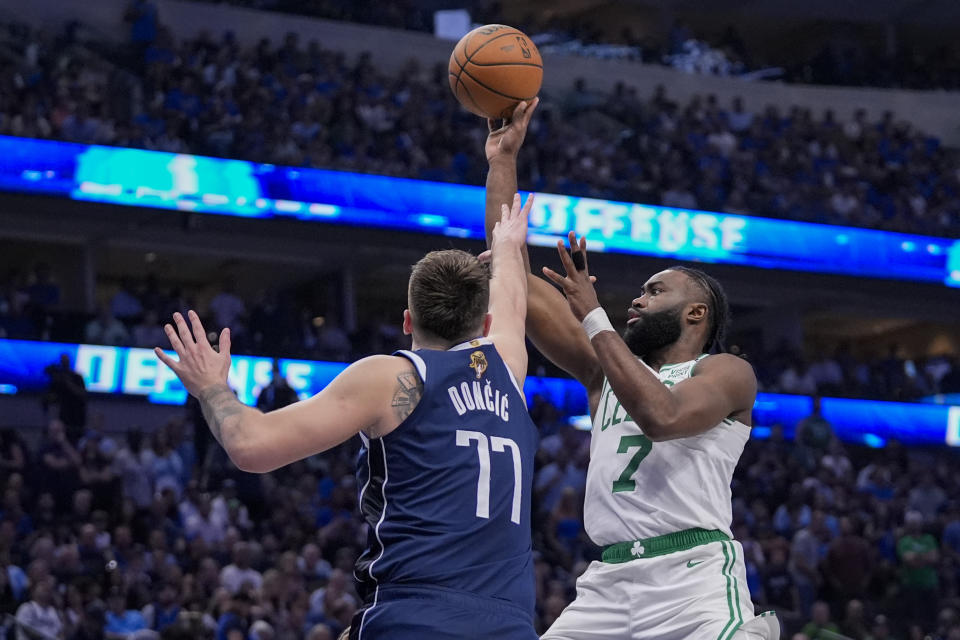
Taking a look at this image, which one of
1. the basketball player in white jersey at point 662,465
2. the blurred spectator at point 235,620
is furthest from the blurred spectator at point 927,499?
the basketball player in white jersey at point 662,465

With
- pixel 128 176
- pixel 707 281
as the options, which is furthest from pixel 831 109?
pixel 707 281

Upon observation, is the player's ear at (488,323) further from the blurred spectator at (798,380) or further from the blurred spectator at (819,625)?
the blurred spectator at (798,380)

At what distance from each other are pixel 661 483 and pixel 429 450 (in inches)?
59.5

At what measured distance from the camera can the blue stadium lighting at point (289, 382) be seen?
16.3 m

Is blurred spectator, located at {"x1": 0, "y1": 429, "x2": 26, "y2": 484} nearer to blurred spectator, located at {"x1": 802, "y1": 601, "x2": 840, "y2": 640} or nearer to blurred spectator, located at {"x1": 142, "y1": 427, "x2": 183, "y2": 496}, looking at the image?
blurred spectator, located at {"x1": 142, "y1": 427, "x2": 183, "y2": 496}

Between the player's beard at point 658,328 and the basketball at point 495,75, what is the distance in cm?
107

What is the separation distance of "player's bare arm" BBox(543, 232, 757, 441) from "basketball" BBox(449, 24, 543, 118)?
0.95 meters

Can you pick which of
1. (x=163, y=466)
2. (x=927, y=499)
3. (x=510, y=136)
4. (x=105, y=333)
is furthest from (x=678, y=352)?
(x=927, y=499)

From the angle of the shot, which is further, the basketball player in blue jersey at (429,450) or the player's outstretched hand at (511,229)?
the player's outstretched hand at (511,229)

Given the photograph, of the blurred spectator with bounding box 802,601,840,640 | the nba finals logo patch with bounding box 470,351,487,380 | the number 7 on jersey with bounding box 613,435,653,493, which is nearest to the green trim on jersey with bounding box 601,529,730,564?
the number 7 on jersey with bounding box 613,435,653,493

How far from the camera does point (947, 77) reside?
1224 inches

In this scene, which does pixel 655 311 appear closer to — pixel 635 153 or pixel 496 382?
pixel 496 382

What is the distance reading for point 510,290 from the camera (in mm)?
4074

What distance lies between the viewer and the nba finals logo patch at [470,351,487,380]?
3.58 metres
